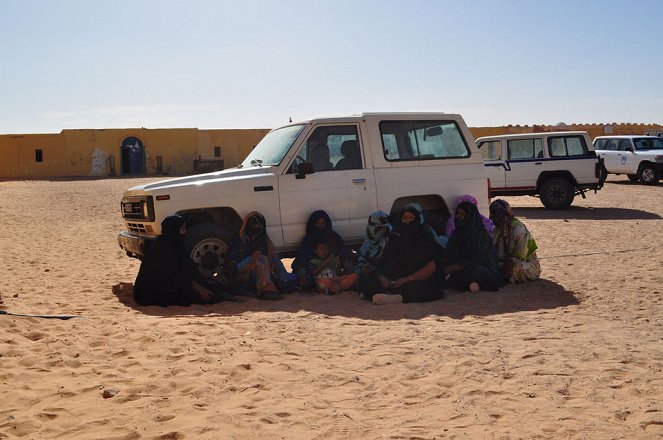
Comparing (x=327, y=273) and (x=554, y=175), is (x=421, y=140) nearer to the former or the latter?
(x=327, y=273)

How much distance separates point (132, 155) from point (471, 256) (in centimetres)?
3664

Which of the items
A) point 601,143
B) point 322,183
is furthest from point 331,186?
point 601,143

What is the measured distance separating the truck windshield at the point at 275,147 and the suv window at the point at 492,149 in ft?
32.5

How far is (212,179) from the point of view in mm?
7523

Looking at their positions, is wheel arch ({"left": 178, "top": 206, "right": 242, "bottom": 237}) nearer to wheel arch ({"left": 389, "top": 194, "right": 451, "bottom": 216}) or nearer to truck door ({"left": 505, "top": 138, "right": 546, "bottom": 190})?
wheel arch ({"left": 389, "top": 194, "right": 451, "bottom": 216})

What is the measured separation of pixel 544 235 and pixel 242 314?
7704 millimetres

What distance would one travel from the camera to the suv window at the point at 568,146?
54.4 feet

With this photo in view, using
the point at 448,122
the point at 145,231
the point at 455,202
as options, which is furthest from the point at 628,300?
the point at 145,231

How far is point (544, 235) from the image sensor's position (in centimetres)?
1239

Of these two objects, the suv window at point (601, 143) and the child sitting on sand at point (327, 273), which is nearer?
the child sitting on sand at point (327, 273)

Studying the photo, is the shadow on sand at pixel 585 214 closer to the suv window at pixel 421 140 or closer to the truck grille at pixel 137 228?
the suv window at pixel 421 140

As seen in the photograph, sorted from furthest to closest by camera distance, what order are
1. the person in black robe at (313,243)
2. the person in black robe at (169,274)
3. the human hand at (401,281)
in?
the person in black robe at (313,243) < the human hand at (401,281) < the person in black robe at (169,274)

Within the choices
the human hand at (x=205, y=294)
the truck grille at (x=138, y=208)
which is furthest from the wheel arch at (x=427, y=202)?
the truck grille at (x=138, y=208)

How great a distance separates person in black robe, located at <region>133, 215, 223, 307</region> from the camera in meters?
6.83
